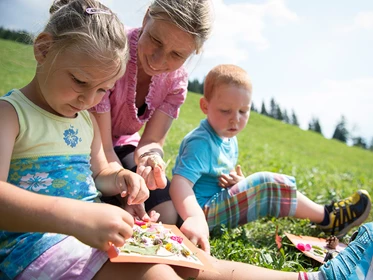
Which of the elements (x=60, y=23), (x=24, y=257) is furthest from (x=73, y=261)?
(x=60, y=23)

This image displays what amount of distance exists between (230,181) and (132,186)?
1148 mm

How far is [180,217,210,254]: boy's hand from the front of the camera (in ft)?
7.24

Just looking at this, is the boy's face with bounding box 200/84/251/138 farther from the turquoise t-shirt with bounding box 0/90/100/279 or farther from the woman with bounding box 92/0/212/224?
the turquoise t-shirt with bounding box 0/90/100/279

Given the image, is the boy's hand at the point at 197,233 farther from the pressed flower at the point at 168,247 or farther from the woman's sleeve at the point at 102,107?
the woman's sleeve at the point at 102,107

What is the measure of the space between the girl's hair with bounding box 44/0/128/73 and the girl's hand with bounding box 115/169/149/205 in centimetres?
52

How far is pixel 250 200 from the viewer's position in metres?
2.92

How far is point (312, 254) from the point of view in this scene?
8.40ft

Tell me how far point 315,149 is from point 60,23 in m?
23.0

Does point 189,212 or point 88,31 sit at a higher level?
point 88,31

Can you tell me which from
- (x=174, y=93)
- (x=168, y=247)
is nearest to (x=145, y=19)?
(x=174, y=93)

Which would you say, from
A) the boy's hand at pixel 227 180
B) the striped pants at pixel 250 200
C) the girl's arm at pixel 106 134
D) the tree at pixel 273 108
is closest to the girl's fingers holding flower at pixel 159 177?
the girl's arm at pixel 106 134

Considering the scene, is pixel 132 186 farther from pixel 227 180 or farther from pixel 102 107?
pixel 227 180

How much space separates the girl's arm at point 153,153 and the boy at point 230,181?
0.20 meters

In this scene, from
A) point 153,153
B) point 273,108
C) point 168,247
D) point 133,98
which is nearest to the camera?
point 168,247
